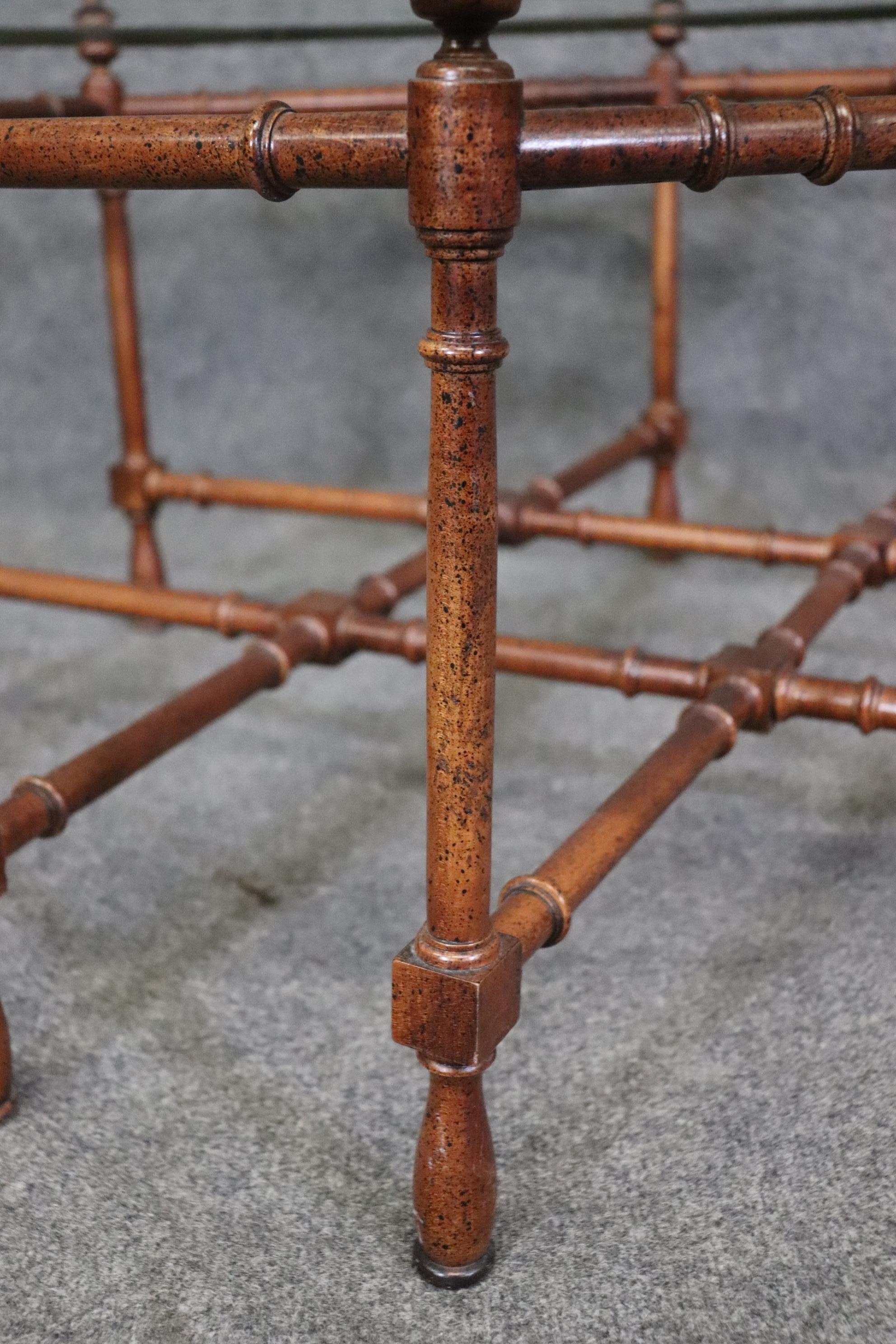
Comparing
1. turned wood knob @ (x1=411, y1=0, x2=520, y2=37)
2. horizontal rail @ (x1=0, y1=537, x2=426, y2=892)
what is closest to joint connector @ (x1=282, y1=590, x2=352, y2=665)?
horizontal rail @ (x1=0, y1=537, x2=426, y2=892)

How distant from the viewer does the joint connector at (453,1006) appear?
2.69 feet

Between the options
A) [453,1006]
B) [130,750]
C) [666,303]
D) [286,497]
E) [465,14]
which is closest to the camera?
[465,14]

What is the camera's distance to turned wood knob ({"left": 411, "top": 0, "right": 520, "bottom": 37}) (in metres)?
0.68

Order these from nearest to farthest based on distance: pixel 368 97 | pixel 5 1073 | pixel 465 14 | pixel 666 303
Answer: pixel 465 14, pixel 5 1073, pixel 368 97, pixel 666 303

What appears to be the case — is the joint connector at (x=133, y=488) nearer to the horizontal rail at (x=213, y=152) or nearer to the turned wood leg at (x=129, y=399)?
the turned wood leg at (x=129, y=399)

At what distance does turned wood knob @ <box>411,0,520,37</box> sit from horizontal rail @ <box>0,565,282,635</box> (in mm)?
728

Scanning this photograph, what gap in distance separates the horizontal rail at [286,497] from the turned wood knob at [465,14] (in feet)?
3.04

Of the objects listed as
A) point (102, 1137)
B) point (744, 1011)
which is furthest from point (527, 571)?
point (102, 1137)

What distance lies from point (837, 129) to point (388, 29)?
3.19 feet

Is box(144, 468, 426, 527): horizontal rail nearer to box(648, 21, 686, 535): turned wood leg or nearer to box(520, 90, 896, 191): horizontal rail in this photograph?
box(648, 21, 686, 535): turned wood leg

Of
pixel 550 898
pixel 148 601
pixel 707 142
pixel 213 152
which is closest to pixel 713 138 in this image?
pixel 707 142

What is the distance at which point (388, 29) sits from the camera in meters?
1.62

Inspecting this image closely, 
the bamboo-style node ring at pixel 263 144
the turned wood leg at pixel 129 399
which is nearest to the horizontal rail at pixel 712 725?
the bamboo-style node ring at pixel 263 144

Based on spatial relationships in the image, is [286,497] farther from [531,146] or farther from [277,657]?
[531,146]
